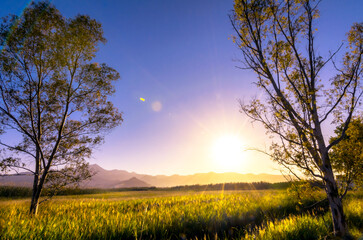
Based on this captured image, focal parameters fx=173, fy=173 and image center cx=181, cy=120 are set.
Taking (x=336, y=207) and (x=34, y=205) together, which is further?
(x=34, y=205)

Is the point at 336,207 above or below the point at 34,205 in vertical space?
above

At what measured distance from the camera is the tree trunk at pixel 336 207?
15.5ft

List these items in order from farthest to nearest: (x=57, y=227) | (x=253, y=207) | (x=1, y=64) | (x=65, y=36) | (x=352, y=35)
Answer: (x=253, y=207), (x=65, y=36), (x=1, y=64), (x=352, y=35), (x=57, y=227)

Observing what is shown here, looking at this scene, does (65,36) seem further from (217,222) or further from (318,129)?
(318,129)

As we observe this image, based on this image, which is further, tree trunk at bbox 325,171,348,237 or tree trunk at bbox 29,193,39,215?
tree trunk at bbox 29,193,39,215

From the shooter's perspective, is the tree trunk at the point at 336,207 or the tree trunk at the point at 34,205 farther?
the tree trunk at the point at 34,205

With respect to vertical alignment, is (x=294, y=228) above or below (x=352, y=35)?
below

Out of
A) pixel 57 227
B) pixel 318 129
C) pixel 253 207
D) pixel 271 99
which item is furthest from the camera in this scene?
pixel 253 207

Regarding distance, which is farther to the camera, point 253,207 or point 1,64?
point 253,207

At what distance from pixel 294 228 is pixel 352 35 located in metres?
6.39

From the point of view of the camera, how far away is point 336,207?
4.91 metres

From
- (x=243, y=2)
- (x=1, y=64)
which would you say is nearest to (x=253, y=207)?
(x=243, y=2)

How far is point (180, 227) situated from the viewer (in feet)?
17.8

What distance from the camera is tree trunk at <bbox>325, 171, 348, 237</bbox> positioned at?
4736 mm
